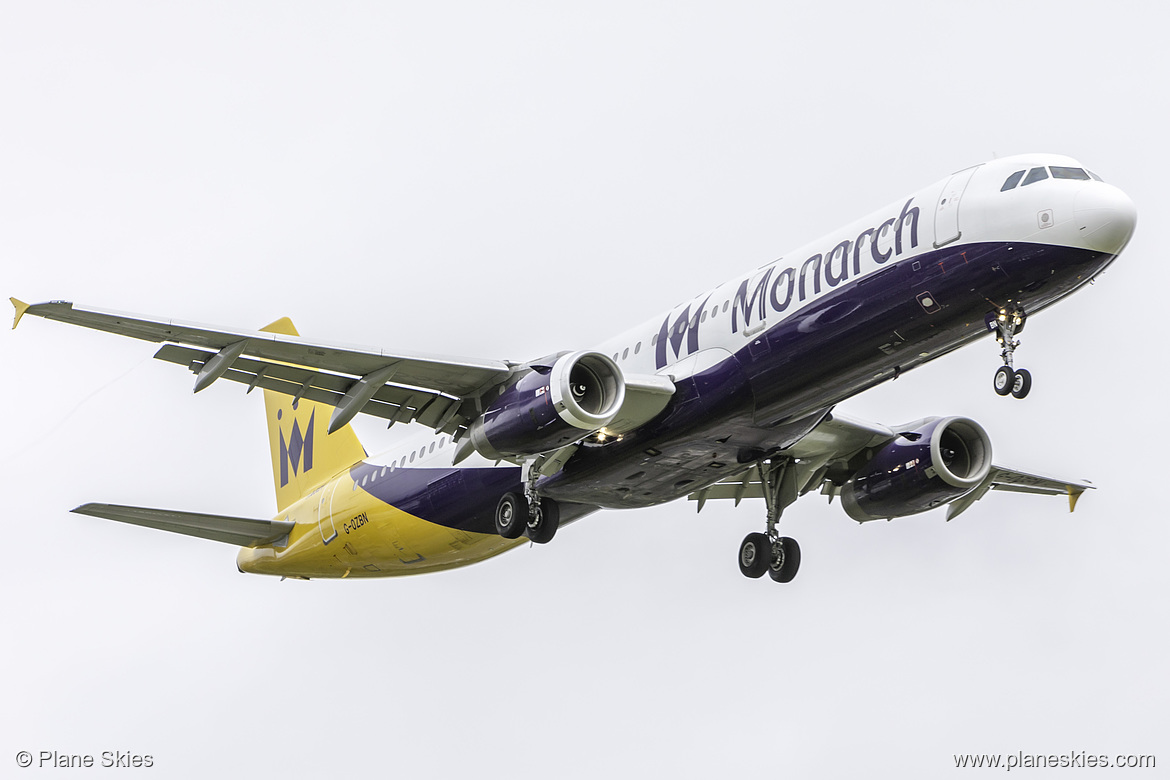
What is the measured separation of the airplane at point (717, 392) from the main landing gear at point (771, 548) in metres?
0.04

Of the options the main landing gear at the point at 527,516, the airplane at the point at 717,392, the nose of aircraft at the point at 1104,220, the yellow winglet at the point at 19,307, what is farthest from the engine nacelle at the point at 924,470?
the yellow winglet at the point at 19,307

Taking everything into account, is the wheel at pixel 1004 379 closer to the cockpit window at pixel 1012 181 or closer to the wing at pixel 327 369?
the cockpit window at pixel 1012 181

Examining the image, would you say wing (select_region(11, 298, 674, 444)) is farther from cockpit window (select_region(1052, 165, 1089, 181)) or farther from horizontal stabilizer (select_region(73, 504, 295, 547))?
cockpit window (select_region(1052, 165, 1089, 181))

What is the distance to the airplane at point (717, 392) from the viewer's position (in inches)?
886

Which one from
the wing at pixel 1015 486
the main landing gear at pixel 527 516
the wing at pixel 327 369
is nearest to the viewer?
the wing at pixel 327 369

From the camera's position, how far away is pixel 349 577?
32781 mm

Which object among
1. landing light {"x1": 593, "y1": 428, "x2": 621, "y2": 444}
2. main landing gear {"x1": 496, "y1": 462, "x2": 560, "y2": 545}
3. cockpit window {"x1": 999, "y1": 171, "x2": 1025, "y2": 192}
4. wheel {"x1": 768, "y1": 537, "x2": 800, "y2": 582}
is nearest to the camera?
cockpit window {"x1": 999, "y1": 171, "x2": 1025, "y2": 192}

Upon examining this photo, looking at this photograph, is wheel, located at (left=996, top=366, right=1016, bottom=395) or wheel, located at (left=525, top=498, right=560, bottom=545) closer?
wheel, located at (left=996, top=366, right=1016, bottom=395)

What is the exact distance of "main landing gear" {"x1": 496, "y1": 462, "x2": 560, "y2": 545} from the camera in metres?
27.4

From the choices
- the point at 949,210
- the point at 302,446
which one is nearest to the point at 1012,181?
the point at 949,210

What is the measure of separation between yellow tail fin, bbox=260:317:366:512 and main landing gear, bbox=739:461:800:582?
9.56 meters

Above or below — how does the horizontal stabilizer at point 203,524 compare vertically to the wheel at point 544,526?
above

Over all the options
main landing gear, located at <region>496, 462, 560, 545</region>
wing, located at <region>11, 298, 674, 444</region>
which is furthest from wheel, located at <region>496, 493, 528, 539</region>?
wing, located at <region>11, 298, 674, 444</region>

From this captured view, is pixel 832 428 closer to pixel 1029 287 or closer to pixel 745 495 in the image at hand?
pixel 745 495
